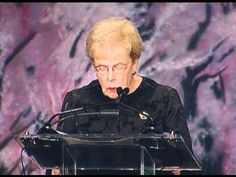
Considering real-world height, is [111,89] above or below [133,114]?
above

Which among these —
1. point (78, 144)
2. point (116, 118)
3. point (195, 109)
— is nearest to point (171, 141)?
point (78, 144)

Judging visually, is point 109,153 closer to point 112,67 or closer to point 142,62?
point 112,67

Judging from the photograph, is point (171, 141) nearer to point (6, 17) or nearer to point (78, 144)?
point (78, 144)

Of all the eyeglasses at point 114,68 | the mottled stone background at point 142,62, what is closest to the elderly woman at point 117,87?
the eyeglasses at point 114,68

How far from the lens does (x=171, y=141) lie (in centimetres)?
273

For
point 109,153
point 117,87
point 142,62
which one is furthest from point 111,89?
point 142,62

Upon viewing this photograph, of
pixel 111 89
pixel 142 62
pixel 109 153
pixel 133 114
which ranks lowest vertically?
pixel 109 153

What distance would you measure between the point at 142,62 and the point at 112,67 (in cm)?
156

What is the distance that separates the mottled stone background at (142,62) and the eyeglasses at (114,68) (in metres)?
1.49

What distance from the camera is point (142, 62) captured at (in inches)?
194

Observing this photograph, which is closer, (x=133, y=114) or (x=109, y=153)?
(x=109, y=153)

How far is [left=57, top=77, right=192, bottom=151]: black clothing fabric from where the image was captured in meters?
3.31

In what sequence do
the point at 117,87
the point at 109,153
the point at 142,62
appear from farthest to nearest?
1. the point at 142,62
2. the point at 117,87
3. the point at 109,153

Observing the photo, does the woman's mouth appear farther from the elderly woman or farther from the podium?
the podium
